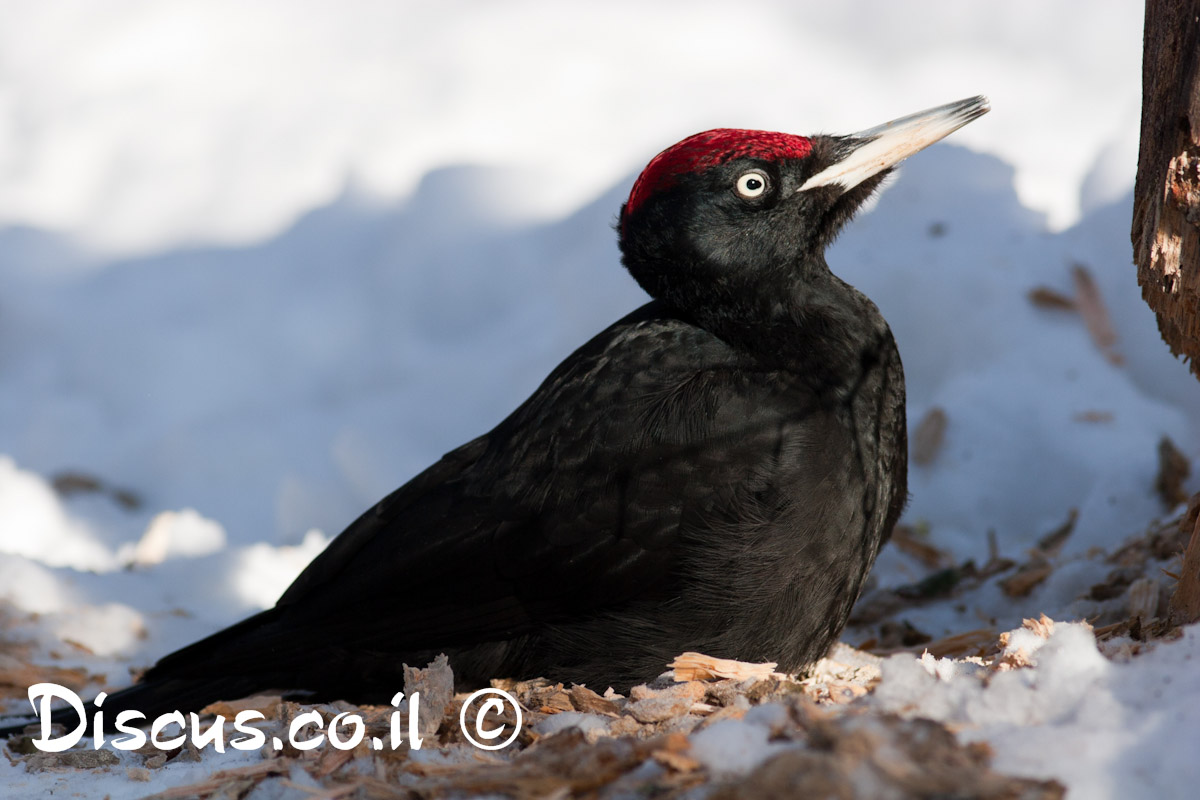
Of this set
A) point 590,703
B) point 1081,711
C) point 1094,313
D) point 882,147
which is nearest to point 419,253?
point 1094,313

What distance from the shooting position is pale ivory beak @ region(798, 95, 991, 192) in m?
2.76

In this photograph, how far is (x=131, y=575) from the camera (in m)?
4.32

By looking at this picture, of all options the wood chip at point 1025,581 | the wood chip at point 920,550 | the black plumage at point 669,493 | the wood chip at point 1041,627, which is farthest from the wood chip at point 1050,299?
the wood chip at point 1041,627

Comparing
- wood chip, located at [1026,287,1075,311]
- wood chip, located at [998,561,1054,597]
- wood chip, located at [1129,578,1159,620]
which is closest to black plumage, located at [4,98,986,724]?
wood chip, located at [1129,578,1159,620]

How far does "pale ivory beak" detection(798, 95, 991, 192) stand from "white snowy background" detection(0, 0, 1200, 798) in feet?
4.72

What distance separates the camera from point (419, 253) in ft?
20.6

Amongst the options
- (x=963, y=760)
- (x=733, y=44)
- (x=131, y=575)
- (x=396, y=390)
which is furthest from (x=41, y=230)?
(x=963, y=760)

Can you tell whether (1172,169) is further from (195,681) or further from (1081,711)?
(195,681)

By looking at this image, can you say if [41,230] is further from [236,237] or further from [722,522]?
[722,522]

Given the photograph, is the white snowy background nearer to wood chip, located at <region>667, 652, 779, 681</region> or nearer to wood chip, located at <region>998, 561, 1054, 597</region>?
wood chip, located at <region>998, 561, 1054, 597</region>

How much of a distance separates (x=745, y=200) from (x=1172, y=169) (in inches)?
37.9

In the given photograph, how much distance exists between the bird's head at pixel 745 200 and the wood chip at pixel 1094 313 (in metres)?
2.79

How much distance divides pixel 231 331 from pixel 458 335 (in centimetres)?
126

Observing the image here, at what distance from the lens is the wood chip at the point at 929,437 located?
4.83 meters
